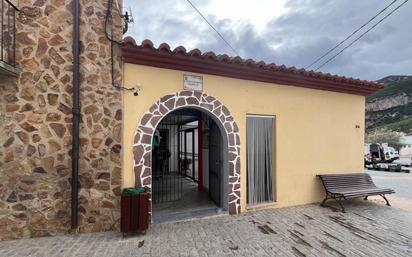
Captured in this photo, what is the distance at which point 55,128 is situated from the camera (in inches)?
150

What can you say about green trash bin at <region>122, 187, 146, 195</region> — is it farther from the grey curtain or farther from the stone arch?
the grey curtain

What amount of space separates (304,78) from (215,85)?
2.40 meters

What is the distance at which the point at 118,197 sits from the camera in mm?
4082

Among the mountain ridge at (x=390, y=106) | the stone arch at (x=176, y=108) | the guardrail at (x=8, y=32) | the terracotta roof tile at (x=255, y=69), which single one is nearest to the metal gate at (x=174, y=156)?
the stone arch at (x=176, y=108)

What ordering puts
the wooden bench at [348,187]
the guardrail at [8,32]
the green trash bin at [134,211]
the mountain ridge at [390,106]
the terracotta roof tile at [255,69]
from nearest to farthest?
1. the guardrail at [8,32]
2. the green trash bin at [134,211]
3. the terracotta roof tile at [255,69]
4. the wooden bench at [348,187]
5. the mountain ridge at [390,106]

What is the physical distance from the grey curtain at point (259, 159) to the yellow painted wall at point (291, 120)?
0.20m

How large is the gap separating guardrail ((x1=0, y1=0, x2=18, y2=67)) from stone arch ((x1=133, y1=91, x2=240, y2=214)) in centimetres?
236

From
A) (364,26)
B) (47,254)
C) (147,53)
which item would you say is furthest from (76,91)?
(364,26)

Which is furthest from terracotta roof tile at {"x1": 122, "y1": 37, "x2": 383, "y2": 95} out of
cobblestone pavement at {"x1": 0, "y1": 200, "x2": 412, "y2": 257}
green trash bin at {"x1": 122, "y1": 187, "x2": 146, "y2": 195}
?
cobblestone pavement at {"x1": 0, "y1": 200, "x2": 412, "y2": 257}

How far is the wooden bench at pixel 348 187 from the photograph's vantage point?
5.46 metres

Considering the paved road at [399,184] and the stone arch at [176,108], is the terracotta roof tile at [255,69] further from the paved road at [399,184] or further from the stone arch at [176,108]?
the paved road at [399,184]

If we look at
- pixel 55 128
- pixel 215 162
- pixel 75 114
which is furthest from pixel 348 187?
pixel 55 128

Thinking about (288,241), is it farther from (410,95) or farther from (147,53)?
(410,95)

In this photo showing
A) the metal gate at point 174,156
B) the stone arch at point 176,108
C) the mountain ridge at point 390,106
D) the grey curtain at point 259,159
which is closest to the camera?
the stone arch at point 176,108
